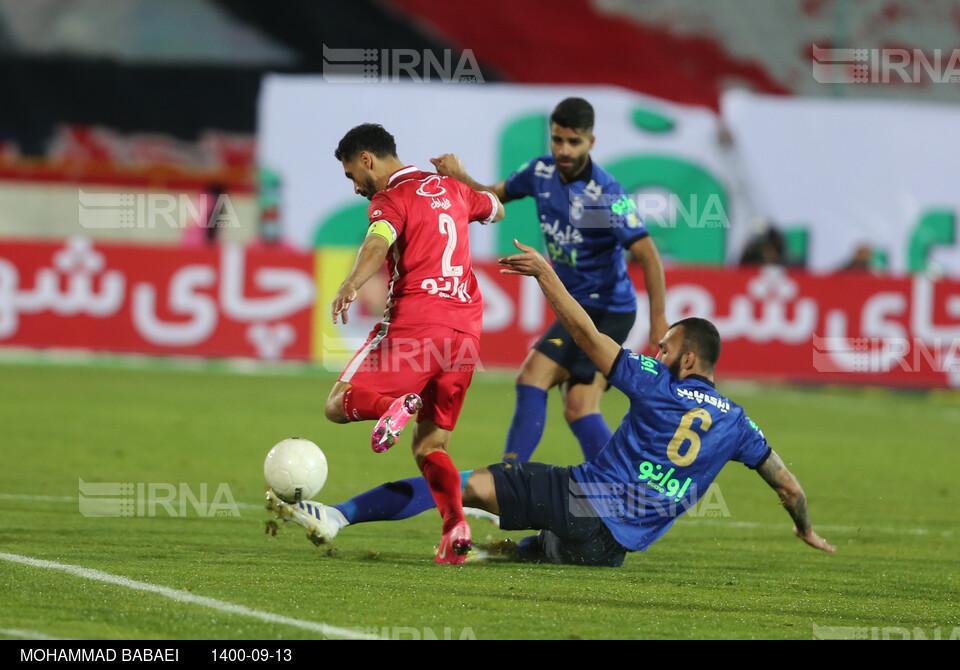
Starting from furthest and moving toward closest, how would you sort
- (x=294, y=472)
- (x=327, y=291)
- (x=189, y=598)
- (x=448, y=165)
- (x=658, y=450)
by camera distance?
(x=327, y=291), (x=448, y=165), (x=294, y=472), (x=658, y=450), (x=189, y=598)

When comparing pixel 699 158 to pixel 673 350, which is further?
pixel 699 158

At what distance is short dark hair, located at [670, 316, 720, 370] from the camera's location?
5418 mm

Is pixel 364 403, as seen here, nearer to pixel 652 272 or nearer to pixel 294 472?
pixel 294 472

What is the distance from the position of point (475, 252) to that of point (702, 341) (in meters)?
13.5

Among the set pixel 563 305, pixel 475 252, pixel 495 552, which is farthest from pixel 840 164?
pixel 563 305

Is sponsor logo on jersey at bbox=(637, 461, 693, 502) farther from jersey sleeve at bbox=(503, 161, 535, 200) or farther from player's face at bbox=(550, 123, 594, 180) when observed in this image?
jersey sleeve at bbox=(503, 161, 535, 200)

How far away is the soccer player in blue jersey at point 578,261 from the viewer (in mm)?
6883

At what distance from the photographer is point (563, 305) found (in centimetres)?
524

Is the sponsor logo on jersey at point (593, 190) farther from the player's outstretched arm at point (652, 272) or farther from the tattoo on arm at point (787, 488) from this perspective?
the tattoo on arm at point (787, 488)

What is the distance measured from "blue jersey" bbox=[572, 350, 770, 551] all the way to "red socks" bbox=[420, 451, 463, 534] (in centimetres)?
50

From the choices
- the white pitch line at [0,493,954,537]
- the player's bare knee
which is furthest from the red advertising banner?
the player's bare knee

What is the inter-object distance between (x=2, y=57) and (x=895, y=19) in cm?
1520
